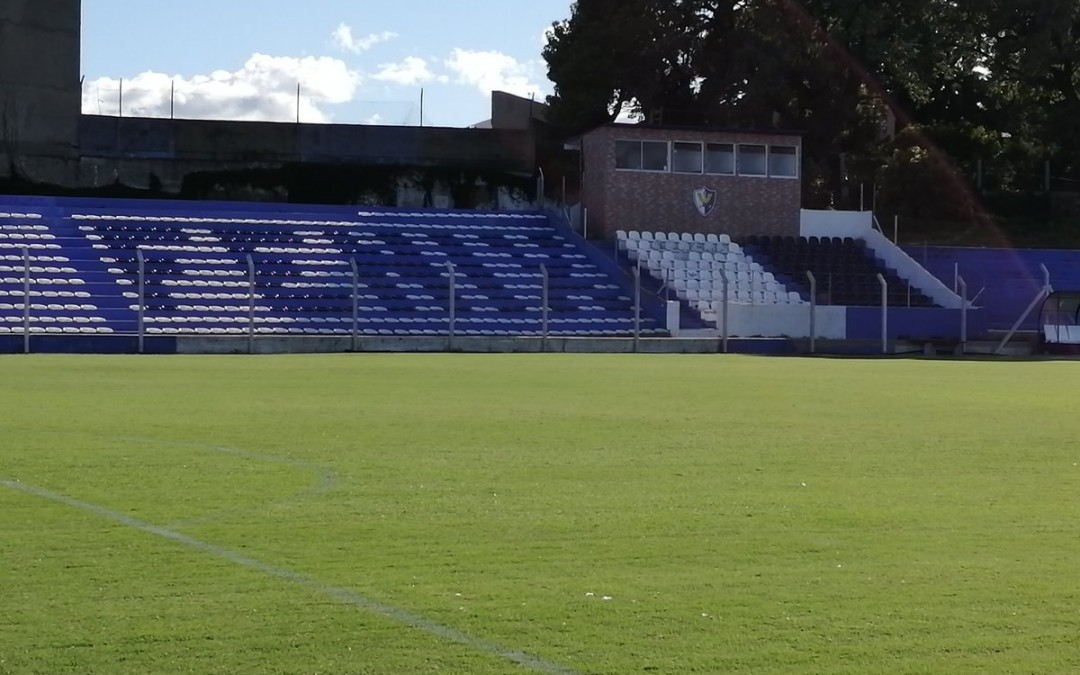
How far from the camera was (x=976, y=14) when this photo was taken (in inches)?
1948

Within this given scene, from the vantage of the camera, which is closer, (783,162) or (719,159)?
(719,159)

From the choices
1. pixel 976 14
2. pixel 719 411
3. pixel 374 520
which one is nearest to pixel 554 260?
pixel 976 14

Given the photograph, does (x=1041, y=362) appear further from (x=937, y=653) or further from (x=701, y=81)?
(x=937, y=653)

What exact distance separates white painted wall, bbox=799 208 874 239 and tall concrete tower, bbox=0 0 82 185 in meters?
19.8

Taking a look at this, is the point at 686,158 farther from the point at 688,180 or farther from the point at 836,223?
the point at 836,223

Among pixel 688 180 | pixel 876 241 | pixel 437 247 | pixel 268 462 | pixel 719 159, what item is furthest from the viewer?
pixel 719 159

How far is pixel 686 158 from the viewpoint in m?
41.5

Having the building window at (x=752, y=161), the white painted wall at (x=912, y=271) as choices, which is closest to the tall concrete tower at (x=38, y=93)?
the building window at (x=752, y=161)

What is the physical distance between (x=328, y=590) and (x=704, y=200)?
35.7 m

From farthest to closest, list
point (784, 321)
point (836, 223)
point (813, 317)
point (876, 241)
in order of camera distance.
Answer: point (836, 223) → point (876, 241) → point (784, 321) → point (813, 317)

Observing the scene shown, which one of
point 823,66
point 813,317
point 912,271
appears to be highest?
point 823,66

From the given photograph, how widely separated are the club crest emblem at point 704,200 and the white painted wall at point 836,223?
270cm

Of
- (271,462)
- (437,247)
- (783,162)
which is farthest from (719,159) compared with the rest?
(271,462)

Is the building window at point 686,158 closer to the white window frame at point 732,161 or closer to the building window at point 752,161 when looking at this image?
the white window frame at point 732,161
